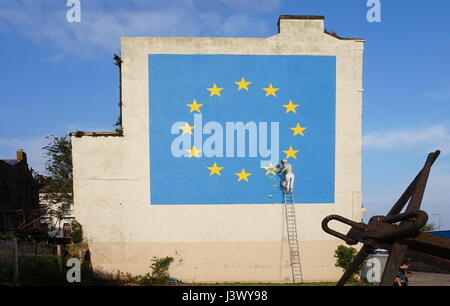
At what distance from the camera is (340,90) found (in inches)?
565

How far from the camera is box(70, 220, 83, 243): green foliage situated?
13766 mm

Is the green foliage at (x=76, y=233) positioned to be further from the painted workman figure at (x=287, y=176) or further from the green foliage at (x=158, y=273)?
the painted workman figure at (x=287, y=176)

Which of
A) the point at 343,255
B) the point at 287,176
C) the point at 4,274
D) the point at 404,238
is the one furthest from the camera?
the point at 343,255

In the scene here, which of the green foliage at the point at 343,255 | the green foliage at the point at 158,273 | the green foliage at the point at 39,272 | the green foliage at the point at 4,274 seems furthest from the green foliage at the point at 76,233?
the green foliage at the point at 343,255

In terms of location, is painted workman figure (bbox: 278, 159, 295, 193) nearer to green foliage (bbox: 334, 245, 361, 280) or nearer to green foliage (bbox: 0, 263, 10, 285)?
green foliage (bbox: 334, 245, 361, 280)

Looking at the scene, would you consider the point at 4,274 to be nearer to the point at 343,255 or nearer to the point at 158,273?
the point at 158,273

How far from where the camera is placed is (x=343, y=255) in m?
14.2

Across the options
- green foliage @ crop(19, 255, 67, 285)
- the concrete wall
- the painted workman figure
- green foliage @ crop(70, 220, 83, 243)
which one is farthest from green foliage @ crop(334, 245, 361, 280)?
green foliage @ crop(70, 220, 83, 243)

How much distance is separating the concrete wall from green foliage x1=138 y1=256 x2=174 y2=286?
267mm

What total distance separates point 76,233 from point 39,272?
327 centimetres

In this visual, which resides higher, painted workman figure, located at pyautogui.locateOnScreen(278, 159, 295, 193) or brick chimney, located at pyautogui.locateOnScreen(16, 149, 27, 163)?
brick chimney, located at pyautogui.locateOnScreen(16, 149, 27, 163)

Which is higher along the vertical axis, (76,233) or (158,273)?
(76,233)

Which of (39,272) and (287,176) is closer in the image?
(39,272)

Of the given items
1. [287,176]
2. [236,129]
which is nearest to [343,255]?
[287,176]
